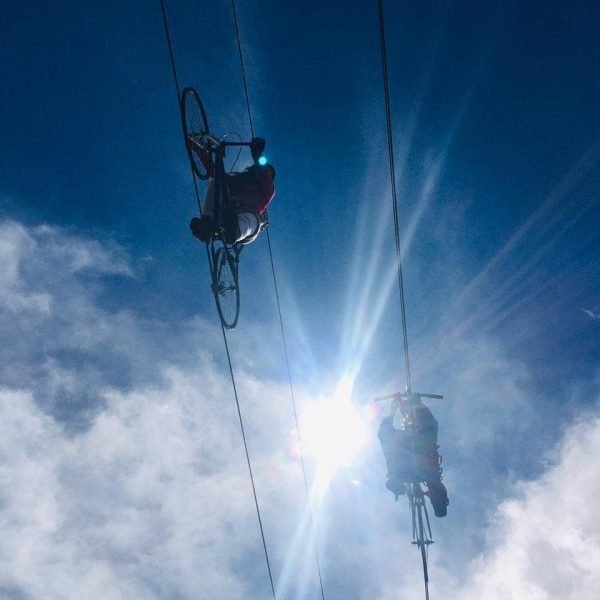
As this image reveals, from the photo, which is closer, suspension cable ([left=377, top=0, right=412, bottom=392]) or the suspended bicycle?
suspension cable ([left=377, top=0, right=412, bottom=392])

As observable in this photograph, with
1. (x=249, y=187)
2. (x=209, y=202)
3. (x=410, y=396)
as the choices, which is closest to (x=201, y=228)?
(x=209, y=202)

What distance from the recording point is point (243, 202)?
6449 mm

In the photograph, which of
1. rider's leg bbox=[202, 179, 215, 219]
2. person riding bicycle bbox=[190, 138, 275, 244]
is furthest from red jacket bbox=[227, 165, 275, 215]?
rider's leg bbox=[202, 179, 215, 219]

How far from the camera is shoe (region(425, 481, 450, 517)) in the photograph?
12023 millimetres

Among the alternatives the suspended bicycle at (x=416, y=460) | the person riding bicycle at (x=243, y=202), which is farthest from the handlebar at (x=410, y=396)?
the person riding bicycle at (x=243, y=202)

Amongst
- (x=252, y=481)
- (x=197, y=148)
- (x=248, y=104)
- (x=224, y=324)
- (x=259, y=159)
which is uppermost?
(x=248, y=104)

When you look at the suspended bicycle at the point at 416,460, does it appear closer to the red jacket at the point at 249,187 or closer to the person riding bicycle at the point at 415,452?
the person riding bicycle at the point at 415,452

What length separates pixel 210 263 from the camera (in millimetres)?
6480

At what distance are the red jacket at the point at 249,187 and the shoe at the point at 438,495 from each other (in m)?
9.44

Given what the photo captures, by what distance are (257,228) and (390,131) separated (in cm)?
254

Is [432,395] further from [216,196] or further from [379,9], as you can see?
[379,9]

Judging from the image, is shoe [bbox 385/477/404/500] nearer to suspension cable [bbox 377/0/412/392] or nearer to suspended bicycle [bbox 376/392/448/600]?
suspended bicycle [bbox 376/392/448/600]

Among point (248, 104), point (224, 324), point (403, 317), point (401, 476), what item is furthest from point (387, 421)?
→ point (248, 104)

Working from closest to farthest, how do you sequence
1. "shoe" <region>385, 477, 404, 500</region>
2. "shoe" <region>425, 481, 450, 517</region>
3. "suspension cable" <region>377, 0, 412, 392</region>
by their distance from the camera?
1. "suspension cable" <region>377, 0, 412, 392</region>
2. "shoe" <region>425, 481, 450, 517</region>
3. "shoe" <region>385, 477, 404, 500</region>
